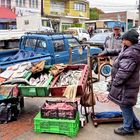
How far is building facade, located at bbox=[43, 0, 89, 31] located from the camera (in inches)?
1804

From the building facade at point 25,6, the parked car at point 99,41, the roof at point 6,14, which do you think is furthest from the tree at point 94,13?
the parked car at point 99,41

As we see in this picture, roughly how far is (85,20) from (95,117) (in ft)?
161

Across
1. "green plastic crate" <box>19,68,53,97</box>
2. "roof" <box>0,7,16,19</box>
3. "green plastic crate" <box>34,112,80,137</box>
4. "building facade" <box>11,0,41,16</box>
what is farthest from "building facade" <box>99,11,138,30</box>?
"green plastic crate" <box>34,112,80,137</box>

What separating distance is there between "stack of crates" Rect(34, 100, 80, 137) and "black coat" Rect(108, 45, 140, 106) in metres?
0.90

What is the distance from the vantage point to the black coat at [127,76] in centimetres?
478

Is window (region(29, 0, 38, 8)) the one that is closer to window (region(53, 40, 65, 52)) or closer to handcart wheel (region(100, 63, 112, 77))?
window (region(53, 40, 65, 52))

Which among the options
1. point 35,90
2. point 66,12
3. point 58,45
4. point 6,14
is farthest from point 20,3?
point 35,90

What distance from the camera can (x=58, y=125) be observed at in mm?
5367

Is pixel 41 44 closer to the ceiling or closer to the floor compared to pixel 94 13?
closer to the floor

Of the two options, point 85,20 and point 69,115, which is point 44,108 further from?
point 85,20

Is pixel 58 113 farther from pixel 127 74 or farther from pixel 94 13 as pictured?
pixel 94 13

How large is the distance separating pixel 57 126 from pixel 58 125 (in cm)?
3

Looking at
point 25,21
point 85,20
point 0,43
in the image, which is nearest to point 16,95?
point 0,43

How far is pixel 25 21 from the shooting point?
24.6 metres
